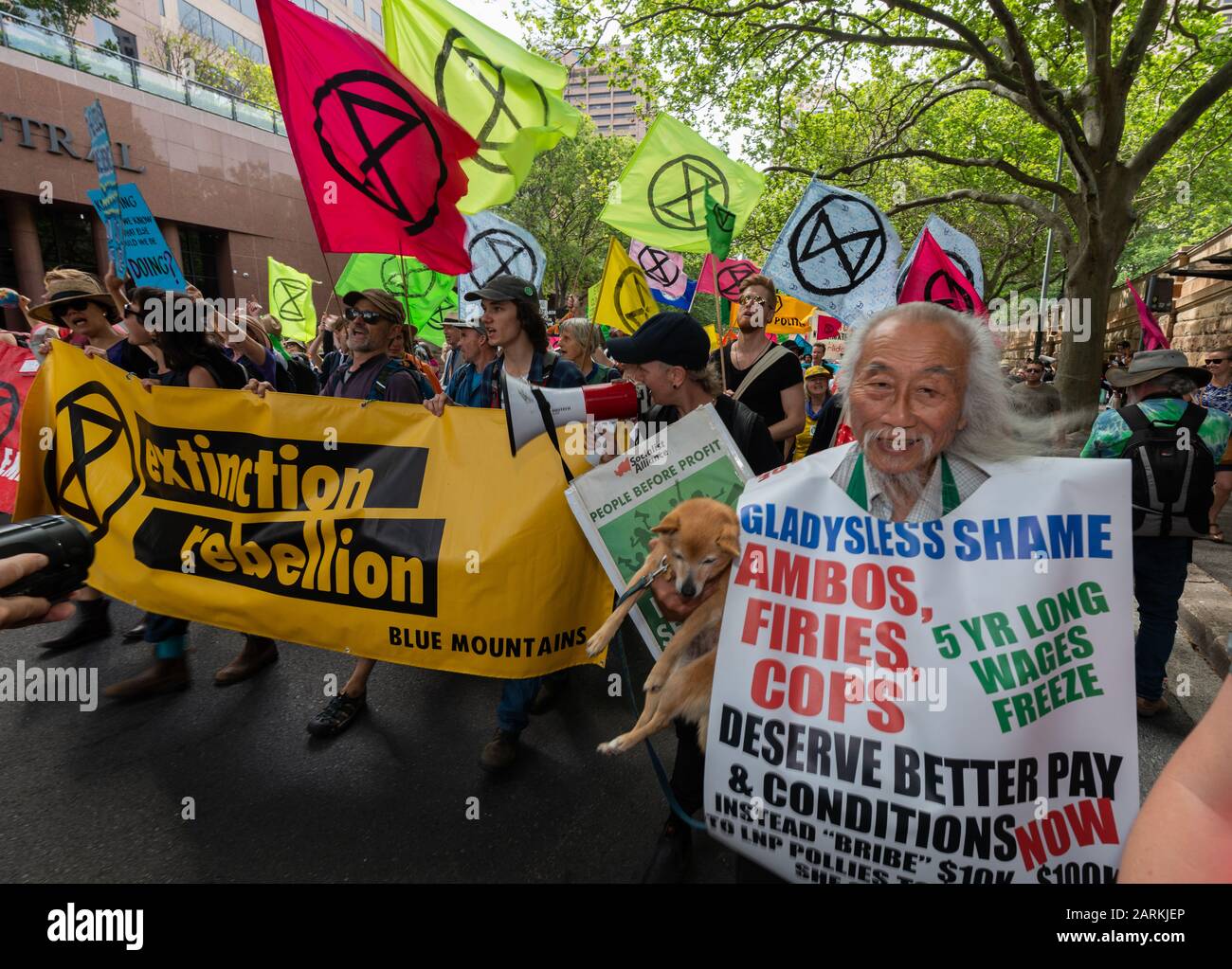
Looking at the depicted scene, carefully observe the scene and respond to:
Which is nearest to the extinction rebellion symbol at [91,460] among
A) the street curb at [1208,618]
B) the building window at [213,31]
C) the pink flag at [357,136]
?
the pink flag at [357,136]

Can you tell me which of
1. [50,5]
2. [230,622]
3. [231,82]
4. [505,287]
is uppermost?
[231,82]

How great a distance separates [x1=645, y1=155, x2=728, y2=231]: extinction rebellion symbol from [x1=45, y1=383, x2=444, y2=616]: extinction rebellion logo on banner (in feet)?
11.7

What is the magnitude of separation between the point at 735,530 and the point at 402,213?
2.65 meters

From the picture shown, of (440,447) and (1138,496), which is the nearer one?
(440,447)

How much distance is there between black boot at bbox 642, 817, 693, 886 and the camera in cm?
236

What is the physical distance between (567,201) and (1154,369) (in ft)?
107

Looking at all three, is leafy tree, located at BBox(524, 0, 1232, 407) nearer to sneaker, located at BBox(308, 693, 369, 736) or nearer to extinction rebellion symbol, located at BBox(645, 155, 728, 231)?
extinction rebellion symbol, located at BBox(645, 155, 728, 231)

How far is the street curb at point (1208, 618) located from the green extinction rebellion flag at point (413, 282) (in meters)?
7.09

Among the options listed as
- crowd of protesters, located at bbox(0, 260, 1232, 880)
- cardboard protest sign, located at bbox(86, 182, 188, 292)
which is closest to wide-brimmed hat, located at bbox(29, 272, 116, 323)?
crowd of protesters, located at bbox(0, 260, 1232, 880)

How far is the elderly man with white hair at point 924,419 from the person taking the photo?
1.64 m

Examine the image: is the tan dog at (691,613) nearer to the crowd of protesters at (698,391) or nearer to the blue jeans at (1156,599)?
the crowd of protesters at (698,391)

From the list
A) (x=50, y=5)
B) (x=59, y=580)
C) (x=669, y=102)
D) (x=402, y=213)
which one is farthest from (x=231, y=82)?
(x=59, y=580)

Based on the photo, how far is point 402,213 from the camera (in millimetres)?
3363

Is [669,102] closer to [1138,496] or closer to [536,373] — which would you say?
[536,373]
